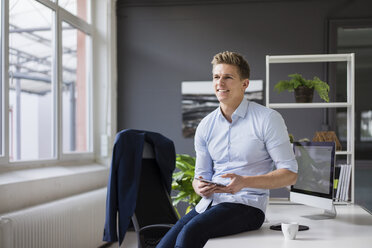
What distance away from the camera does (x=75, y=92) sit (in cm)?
509

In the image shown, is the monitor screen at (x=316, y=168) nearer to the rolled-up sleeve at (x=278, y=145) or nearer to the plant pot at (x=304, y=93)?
the rolled-up sleeve at (x=278, y=145)

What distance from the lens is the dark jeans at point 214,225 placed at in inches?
72.4

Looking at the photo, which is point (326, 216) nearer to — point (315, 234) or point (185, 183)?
point (315, 234)

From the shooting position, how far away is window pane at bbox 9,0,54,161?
12.5ft

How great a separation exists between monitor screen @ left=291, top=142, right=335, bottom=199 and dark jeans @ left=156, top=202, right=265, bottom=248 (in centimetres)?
63

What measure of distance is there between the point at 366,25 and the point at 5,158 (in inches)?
158

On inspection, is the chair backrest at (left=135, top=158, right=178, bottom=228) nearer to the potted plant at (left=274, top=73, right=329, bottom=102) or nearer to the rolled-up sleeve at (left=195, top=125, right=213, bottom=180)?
the rolled-up sleeve at (left=195, top=125, right=213, bottom=180)

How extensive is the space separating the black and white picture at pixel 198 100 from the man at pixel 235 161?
3115mm

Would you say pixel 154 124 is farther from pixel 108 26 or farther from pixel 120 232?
pixel 120 232

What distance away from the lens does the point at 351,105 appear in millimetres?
3311

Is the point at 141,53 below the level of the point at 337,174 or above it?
above

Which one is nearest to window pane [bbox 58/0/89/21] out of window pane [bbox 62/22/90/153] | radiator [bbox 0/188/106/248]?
window pane [bbox 62/22/90/153]

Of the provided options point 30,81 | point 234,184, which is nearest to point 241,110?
point 234,184

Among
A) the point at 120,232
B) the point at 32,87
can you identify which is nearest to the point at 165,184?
the point at 120,232
